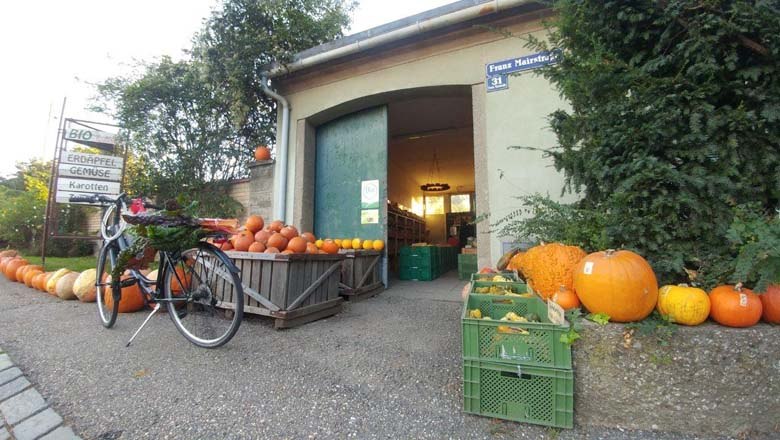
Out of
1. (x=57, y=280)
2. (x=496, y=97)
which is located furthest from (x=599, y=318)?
(x=57, y=280)

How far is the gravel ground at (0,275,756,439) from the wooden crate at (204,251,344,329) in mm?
154

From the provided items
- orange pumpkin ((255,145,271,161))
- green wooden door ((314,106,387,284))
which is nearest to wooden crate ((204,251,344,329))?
green wooden door ((314,106,387,284))

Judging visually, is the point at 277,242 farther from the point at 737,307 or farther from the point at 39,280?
the point at 39,280

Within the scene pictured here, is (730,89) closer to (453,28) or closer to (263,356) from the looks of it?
(263,356)

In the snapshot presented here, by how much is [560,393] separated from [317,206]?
17.4 feet

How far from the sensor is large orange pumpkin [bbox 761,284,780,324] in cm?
143

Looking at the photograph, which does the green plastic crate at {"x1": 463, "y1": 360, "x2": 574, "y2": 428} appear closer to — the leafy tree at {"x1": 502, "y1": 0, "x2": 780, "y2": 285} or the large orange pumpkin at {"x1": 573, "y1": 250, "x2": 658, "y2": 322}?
the large orange pumpkin at {"x1": 573, "y1": 250, "x2": 658, "y2": 322}

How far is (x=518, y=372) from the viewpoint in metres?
1.42

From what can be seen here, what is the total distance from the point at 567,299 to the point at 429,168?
31.2 feet

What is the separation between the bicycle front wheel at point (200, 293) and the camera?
2291mm

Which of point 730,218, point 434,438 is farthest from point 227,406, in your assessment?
point 730,218

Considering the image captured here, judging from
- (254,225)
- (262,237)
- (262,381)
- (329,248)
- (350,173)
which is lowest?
(262,381)

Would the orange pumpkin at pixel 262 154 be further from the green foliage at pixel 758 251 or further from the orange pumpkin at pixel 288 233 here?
the green foliage at pixel 758 251

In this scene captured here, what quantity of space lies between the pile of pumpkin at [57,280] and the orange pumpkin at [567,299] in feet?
17.2
